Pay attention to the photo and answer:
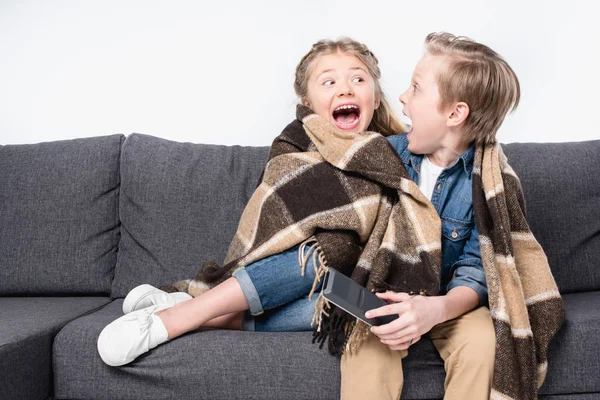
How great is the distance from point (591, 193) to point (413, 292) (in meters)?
0.90

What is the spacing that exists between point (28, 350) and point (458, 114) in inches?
46.0

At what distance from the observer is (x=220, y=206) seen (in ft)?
6.80

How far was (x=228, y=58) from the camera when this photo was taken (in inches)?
95.9

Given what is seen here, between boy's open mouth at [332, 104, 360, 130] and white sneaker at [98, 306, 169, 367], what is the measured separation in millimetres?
771

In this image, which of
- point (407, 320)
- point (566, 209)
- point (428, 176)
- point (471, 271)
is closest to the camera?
point (407, 320)

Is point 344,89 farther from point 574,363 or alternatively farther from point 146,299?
point 574,363

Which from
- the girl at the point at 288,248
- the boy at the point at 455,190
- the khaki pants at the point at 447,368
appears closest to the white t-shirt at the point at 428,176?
the boy at the point at 455,190

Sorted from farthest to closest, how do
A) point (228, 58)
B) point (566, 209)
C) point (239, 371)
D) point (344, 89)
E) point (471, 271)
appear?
point (228, 58) → point (566, 209) → point (344, 89) → point (471, 271) → point (239, 371)

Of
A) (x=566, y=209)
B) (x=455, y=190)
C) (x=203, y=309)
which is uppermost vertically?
(x=455, y=190)

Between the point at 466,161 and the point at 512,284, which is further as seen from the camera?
the point at 466,161

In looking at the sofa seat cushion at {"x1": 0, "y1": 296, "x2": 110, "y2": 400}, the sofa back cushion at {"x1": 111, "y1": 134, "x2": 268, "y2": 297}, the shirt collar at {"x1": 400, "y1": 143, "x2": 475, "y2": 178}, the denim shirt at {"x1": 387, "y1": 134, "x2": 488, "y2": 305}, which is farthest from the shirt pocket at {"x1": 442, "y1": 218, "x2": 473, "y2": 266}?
the sofa seat cushion at {"x1": 0, "y1": 296, "x2": 110, "y2": 400}

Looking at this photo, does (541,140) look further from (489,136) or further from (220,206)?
(220,206)

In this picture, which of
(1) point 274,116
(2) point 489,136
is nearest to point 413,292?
(2) point 489,136

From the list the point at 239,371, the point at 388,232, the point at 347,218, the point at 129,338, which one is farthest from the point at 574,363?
the point at 129,338
